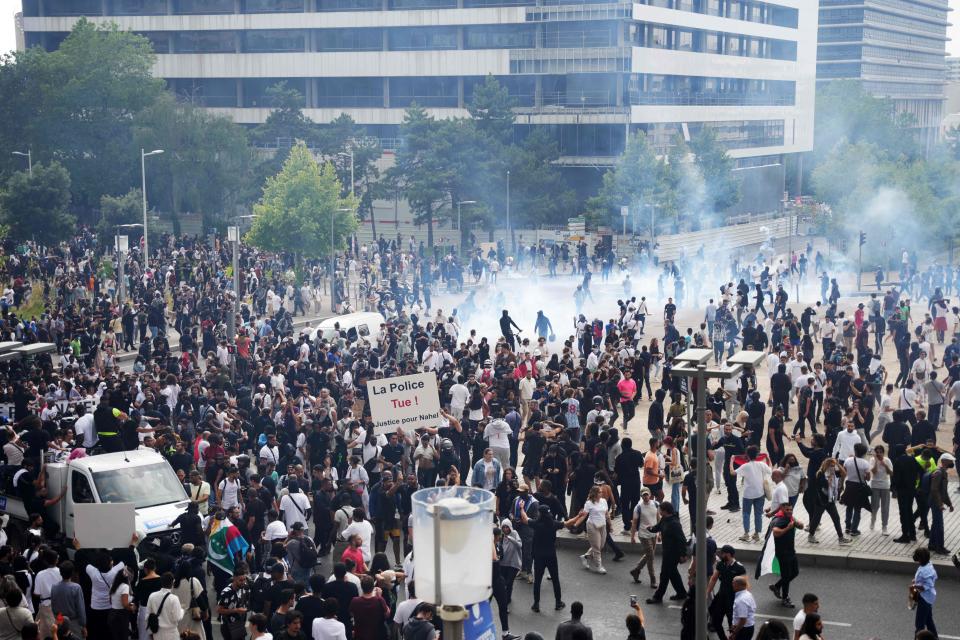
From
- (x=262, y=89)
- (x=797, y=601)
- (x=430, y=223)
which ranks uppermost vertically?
(x=262, y=89)

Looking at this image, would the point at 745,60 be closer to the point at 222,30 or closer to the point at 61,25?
the point at 222,30

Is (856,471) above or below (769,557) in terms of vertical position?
above

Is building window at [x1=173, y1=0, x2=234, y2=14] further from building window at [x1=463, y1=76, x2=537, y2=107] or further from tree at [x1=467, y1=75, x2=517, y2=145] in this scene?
tree at [x1=467, y1=75, x2=517, y2=145]

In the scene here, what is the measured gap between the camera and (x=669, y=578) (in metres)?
15.0

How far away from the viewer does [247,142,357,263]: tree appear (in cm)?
4928

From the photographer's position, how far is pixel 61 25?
289 ft

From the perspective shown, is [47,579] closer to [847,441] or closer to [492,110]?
[847,441]

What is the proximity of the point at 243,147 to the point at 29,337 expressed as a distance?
39635mm

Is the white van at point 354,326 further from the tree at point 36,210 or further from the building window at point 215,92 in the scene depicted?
the building window at point 215,92

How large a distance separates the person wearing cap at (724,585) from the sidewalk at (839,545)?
9.72ft

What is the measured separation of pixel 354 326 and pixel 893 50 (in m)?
134

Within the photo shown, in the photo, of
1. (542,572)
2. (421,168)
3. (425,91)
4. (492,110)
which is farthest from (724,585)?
(425,91)

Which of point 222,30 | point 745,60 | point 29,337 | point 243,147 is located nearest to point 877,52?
point 745,60

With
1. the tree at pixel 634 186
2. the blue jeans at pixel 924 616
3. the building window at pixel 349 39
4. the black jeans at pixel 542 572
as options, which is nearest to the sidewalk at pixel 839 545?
the black jeans at pixel 542 572
